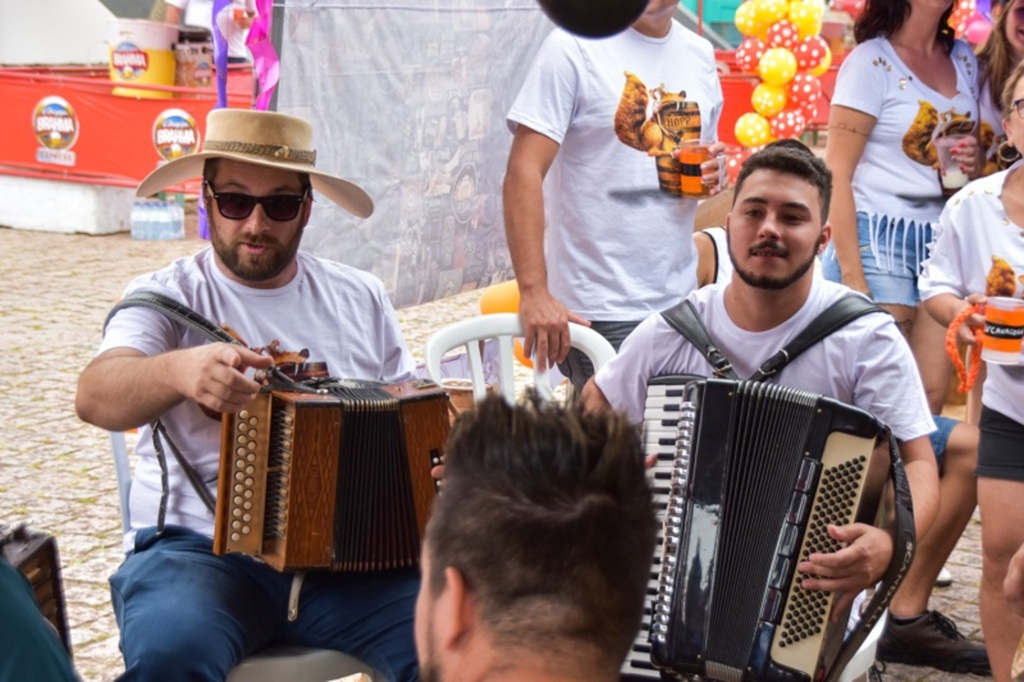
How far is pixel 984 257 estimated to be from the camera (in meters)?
3.73

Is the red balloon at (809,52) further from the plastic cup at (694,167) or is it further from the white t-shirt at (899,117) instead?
the plastic cup at (694,167)

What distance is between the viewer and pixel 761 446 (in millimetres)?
2717

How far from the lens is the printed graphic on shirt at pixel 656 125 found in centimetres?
408

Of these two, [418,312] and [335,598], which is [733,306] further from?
[418,312]

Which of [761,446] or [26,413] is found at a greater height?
[761,446]

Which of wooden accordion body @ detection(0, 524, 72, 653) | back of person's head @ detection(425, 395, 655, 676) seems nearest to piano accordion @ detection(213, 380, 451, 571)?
wooden accordion body @ detection(0, 524, 72, 653)

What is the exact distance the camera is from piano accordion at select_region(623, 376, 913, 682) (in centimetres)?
267

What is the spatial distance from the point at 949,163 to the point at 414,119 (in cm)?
173

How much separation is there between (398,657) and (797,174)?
1.48 meters

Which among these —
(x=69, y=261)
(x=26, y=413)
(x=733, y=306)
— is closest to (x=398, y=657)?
(x=733, y=306)

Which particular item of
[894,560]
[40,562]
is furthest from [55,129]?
[894,560]

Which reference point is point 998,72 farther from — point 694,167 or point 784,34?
point 784,34

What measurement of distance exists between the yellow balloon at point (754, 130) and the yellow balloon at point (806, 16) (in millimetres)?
748

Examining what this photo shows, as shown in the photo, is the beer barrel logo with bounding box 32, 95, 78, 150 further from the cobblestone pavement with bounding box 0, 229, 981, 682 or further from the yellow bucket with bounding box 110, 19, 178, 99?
the cobblestone pavement with bounding box 0, 229, 981, 682
